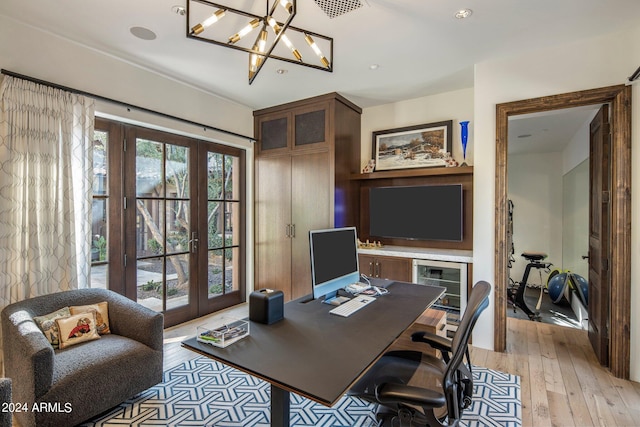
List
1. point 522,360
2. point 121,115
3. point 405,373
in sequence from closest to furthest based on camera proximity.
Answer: point 405,373 → point 522,360 → point 121,115

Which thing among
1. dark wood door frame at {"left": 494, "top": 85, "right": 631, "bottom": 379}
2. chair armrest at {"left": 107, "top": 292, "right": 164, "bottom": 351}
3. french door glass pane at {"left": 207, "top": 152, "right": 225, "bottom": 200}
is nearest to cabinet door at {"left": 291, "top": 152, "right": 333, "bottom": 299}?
french door glass pane at {"left": 207, "top": 152, "right": 225, "bottom": 200}

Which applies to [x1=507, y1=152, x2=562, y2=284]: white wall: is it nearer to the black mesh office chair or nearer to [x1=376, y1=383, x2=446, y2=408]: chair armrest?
the black mesh office chair

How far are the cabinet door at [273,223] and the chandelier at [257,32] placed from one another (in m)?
1.64

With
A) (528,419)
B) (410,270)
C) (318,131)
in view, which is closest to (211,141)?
(318,131)

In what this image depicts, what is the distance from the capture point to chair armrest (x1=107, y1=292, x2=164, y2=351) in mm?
2297

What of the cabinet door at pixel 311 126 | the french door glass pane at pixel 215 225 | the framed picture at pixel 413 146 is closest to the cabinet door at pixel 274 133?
the cabinet door at pixel 311 126

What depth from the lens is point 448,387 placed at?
4.27 ft

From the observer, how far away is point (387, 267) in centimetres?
362

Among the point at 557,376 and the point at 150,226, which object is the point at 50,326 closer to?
the point at 150,226

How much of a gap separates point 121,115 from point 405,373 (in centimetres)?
327

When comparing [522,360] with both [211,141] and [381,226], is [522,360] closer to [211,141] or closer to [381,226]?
[381,226]

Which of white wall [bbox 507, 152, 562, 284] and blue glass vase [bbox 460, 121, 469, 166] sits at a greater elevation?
blue glass vase [bbox 460, 121, 469, 166]

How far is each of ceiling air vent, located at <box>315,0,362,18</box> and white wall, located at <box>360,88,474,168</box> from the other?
2033 millimetres

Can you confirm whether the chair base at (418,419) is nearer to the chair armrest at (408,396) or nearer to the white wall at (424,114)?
the chair armrest at (408,396)
